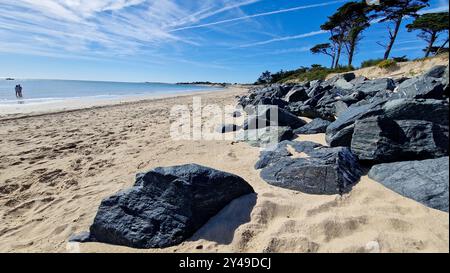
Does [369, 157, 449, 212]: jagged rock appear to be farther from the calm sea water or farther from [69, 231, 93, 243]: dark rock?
the calm sea water

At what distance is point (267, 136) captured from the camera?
193 inches

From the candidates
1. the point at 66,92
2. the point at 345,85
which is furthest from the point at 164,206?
the point at 66,92

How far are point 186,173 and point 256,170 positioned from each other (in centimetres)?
126

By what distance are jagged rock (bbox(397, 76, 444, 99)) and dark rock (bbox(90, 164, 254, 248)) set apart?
354cm

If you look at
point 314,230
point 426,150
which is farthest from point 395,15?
point 314,230

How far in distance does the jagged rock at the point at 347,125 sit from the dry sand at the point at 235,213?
1.60 feet

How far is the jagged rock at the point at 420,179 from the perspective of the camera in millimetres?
2318

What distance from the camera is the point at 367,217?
7.55ft

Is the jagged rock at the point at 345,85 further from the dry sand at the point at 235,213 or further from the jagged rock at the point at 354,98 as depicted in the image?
the dry sand at the point at 235,213

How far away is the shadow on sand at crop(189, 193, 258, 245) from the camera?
7.66 feet

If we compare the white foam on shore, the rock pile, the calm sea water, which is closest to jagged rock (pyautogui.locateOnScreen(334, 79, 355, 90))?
the rock pile

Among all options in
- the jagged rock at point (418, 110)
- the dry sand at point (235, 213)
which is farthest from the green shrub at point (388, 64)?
the jagged rock at point (418, 110)

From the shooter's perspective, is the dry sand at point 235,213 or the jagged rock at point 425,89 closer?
the dry sand at point 235,213
